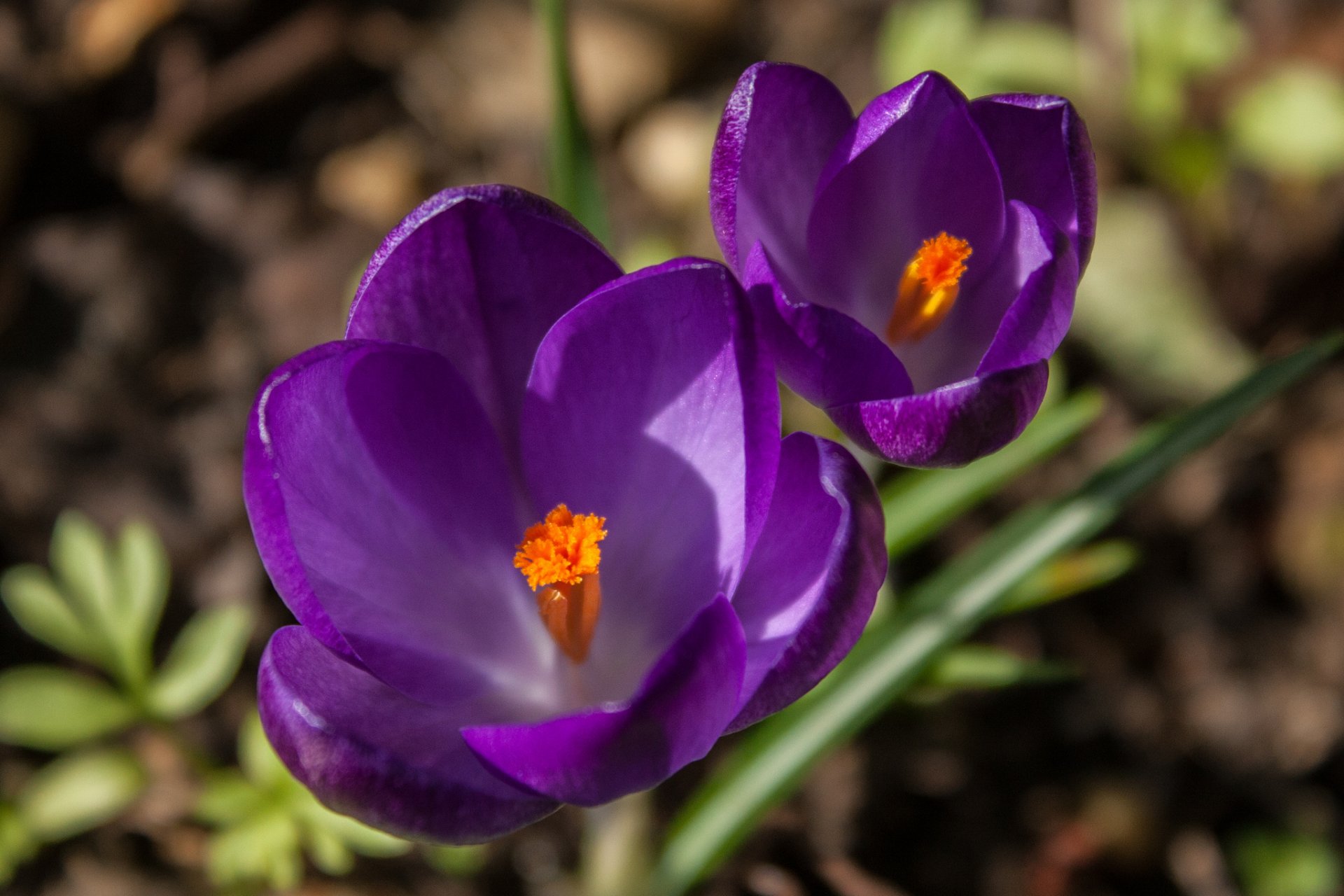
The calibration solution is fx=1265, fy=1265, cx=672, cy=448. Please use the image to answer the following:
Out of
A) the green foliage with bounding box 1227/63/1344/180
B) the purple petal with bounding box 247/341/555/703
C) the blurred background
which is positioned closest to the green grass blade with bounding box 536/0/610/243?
the blurred background

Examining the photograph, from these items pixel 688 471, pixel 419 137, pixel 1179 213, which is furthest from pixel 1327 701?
pixel 419 137

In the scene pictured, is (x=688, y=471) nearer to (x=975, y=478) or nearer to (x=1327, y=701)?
(x=975, y=478)

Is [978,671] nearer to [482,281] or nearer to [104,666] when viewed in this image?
[482,281]

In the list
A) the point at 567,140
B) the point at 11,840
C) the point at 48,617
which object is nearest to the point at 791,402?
the point at 567,140

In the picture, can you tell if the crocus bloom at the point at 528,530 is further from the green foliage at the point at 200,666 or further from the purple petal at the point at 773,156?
the green foliage at the point at 200,666

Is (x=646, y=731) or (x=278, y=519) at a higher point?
(x=278, y=519)

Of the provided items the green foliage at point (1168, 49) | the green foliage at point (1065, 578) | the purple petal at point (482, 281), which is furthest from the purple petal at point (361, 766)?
the green foliage at point (1168, 49)
